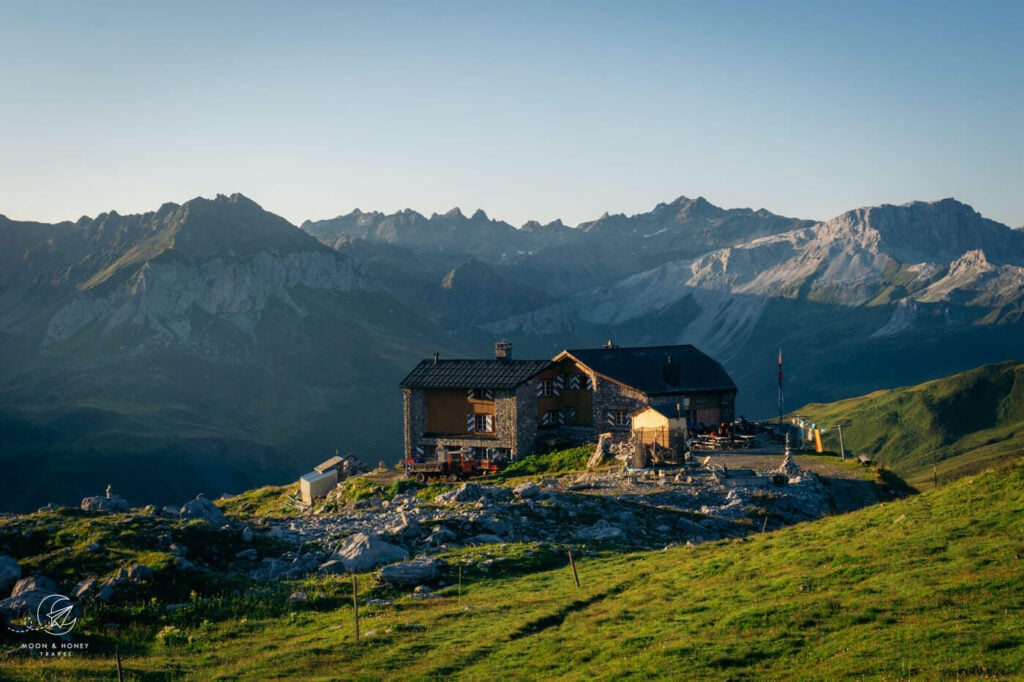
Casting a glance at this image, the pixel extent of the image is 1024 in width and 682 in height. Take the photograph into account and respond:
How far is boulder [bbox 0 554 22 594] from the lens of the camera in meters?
27.7

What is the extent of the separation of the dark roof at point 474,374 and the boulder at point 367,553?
31.8 meters

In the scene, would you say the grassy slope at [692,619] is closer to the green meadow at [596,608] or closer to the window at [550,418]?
the green meadow at [596,608]

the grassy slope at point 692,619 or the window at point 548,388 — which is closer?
the grassy slope at point 692,619

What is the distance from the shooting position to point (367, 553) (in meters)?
31.8

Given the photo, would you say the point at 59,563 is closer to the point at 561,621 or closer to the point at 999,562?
the point at 561,621

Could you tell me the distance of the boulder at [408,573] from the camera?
94.0 ft

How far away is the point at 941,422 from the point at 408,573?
156 metres

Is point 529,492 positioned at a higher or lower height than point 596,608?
higher

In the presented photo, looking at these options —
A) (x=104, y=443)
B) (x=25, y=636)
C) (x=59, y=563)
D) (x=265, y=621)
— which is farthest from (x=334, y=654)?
(x=104, y=443)

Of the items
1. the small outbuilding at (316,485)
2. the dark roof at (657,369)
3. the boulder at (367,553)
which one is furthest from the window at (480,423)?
the boulder at (367,553)

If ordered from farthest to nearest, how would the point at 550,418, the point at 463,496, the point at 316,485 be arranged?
the point at 550,418, the point at 316,485, the point at 463,496

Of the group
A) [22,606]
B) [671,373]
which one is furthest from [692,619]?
[671,373]

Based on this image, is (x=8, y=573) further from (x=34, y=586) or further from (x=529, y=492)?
(x=529, y=492)

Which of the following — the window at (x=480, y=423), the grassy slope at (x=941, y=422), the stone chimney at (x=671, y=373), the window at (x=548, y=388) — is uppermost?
the stone chimney at (x=671, y=373)
